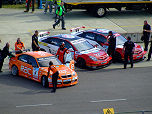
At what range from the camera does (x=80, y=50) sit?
19.6 meters

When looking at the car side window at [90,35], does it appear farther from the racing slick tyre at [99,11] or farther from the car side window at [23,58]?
the racing slick tyre at [99,11]

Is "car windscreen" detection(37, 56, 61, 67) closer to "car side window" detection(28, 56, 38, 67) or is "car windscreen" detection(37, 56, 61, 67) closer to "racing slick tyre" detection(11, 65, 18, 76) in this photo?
"car side window" detection(28, 56, 38, 67)

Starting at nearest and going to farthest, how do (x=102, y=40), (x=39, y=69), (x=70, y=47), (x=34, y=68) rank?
(x=39, y=69), (x=34, y=68), (x=70, y=47), (x=102, y=40)

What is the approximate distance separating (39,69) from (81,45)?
4024 millimetres

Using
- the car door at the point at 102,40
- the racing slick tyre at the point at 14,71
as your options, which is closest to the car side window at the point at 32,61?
the racing slick tyre at the point at 14,71

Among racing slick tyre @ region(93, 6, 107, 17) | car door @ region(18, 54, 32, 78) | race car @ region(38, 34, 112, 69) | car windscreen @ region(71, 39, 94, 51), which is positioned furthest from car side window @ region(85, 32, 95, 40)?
racing slick tyre @ region(93, 6, 107, 17)

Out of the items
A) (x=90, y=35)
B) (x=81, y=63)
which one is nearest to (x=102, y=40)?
(x=90, y=35)

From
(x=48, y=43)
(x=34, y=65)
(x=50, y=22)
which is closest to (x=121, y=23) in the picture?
(x=50, y=22)

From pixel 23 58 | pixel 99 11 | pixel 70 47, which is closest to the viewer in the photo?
pixel 23 58

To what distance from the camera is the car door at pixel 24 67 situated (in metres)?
17.0

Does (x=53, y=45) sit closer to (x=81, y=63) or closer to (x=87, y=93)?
(x=81, y=63)

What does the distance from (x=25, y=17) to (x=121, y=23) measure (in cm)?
745

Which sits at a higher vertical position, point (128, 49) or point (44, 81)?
point (128, 49)

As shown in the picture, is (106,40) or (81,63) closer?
(81,63)
